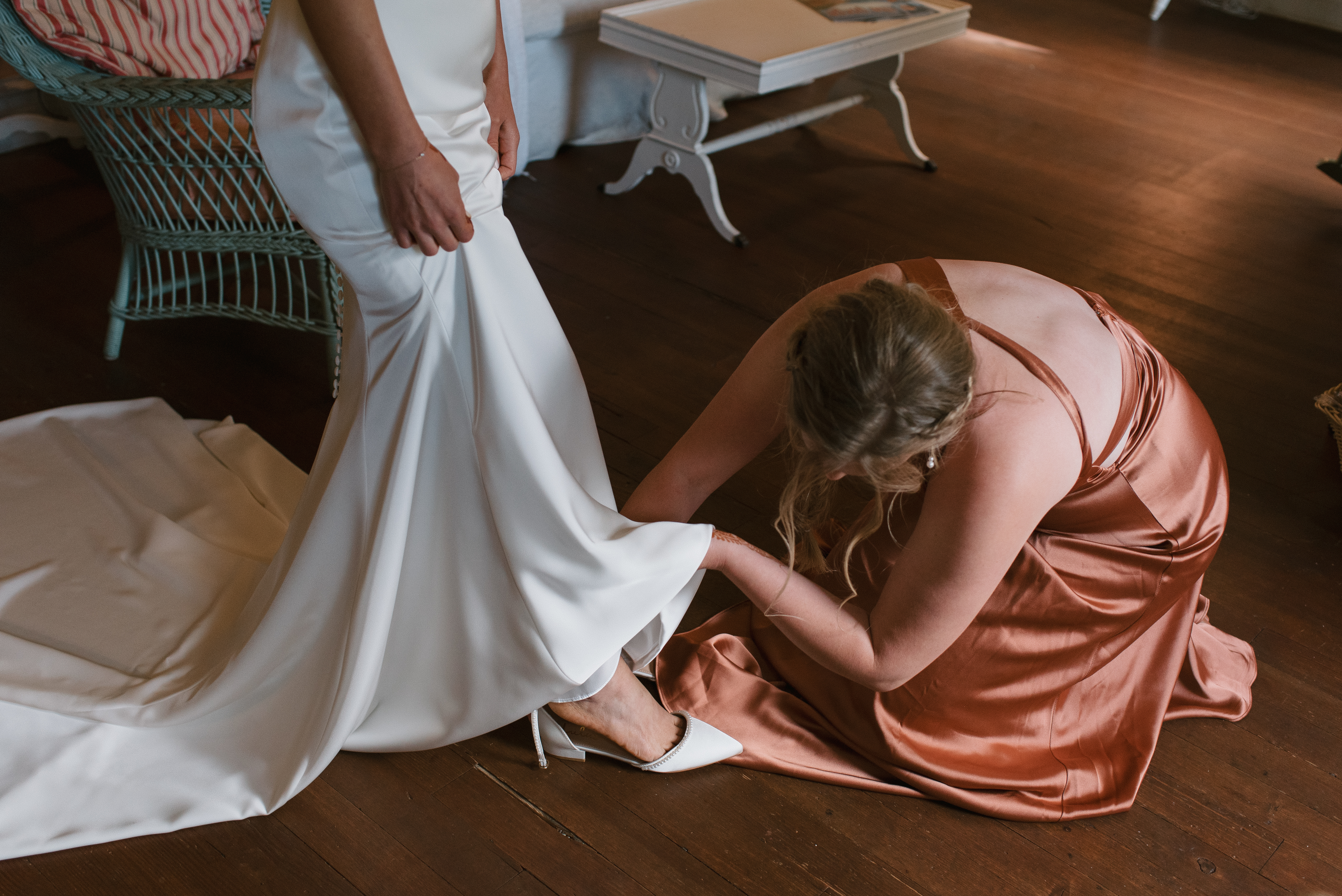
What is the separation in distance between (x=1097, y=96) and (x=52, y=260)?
147 inches

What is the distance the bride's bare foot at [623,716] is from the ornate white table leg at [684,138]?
5.89 ft

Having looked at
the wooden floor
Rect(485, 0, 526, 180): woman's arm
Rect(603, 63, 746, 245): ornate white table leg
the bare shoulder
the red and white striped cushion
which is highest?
Rect(485, 0, 526, 180): woman's arm

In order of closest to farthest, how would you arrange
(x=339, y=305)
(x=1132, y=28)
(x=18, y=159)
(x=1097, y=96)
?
(x=339, y=305)
(x=18, y=159)
(x=1097, y=96)
(x=1132, y=28)

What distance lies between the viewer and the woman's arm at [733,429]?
1.32m

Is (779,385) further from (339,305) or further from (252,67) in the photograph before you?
(252,67)

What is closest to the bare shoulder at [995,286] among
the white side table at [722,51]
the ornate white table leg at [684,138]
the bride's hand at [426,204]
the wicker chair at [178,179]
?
the bride's hand at [426,204]

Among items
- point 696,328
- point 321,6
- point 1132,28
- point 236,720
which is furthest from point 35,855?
point 1132,28

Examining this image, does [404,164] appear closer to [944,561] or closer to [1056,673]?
[944,561]

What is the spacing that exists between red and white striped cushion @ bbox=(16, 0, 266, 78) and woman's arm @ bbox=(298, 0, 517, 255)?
3.79 feet

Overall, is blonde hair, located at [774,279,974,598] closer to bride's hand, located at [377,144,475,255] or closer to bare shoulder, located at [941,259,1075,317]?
bare shoulder, located at [941,259,1075,317]

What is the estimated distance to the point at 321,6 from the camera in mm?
1125

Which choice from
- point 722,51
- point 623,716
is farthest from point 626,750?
point 722,51

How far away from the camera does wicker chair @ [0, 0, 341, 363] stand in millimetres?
1916

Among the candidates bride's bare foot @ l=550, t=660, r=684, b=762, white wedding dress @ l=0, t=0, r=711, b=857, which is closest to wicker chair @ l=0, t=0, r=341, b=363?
white wedding dress @ l=0, t=0, r=711, b=857
